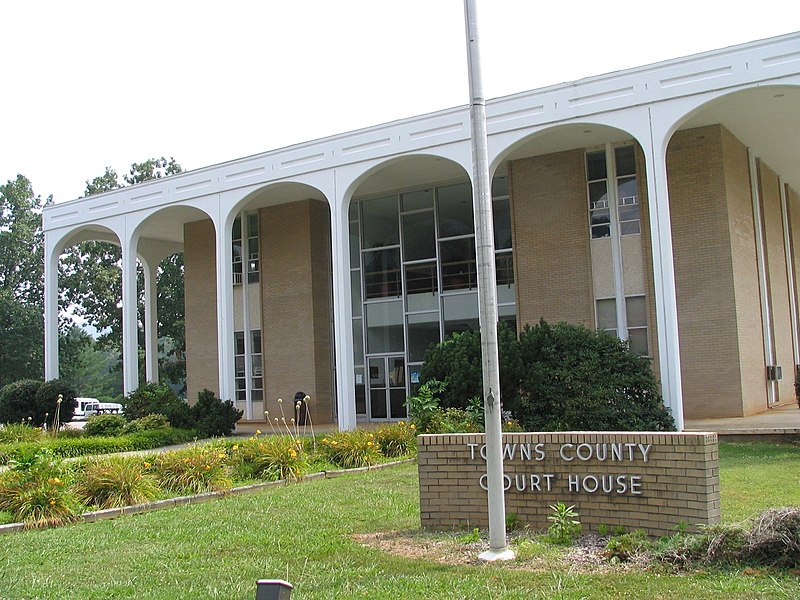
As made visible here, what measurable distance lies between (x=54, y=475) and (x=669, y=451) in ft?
25.7

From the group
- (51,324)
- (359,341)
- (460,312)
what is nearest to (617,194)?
(460,312)

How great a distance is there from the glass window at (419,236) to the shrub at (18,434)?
39.0ft

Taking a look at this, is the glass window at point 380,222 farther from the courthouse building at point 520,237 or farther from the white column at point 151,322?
the white column at point 151,322

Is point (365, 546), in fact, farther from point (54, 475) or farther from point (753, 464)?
point (753, 464)

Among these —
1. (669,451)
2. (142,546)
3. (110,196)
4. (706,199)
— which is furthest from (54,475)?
(110,196)

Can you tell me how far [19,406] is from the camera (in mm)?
26375

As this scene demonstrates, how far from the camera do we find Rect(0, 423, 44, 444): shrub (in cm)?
2097

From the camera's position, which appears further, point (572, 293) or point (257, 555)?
point (572, 293)

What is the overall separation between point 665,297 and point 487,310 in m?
11.3

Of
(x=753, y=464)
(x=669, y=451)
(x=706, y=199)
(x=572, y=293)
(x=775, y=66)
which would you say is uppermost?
(x=775, y=66)

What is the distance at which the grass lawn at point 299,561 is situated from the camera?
20.4 feet

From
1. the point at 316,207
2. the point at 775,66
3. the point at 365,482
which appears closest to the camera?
the point at 365,482

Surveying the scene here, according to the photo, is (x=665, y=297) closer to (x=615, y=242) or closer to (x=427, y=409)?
(x=615, y=242)

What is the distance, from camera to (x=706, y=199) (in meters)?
21.2
